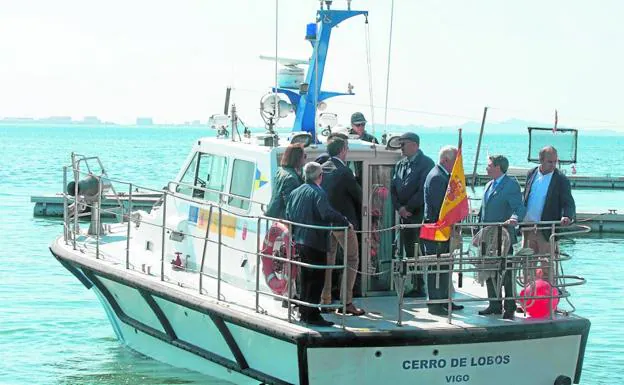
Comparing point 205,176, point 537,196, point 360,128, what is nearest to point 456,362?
point 537,196

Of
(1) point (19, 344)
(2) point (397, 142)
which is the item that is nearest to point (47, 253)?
(1) point (19, 344)

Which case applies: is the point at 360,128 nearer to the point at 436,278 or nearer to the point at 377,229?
the point at 377,229

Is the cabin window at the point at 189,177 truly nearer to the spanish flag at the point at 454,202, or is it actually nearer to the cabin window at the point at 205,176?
the cabin window at the point at 205,176

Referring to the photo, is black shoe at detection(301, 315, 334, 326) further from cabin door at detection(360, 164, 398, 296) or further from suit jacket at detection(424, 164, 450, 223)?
suit jacket at detection(424, 164, 450, 223)

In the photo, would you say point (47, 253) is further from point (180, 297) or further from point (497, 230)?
point (497, 230)

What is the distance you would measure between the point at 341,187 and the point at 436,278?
45.4 inches

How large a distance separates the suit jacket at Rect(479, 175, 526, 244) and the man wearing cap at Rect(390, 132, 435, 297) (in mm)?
628

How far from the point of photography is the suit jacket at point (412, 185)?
9.33 m

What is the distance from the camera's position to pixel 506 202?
29.8 feet

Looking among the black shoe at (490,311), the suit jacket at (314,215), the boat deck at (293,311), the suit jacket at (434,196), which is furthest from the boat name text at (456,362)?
the suit jacket at (314,215)

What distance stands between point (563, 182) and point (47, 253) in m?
15.5

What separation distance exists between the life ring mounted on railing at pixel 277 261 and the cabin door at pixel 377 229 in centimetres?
91

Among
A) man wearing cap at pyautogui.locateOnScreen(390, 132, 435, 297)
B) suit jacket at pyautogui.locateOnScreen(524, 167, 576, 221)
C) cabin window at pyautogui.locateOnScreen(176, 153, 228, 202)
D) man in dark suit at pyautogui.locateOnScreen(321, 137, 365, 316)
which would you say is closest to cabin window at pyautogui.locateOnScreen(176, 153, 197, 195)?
cabin window at pyautogui.locateOnScreen(176, 153, 228, 202)

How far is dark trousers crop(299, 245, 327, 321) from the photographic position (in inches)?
333
